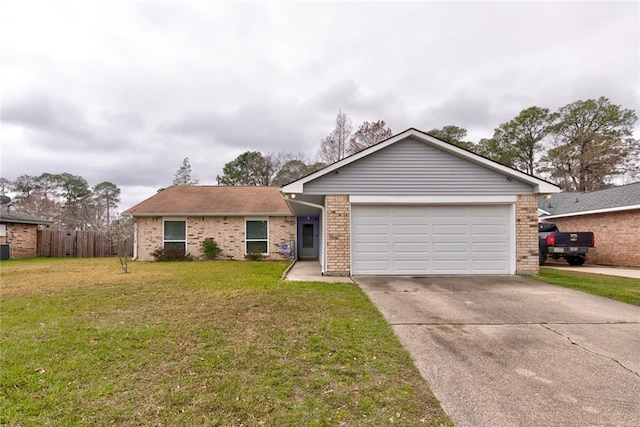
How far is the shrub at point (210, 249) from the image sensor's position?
14773 millimetres

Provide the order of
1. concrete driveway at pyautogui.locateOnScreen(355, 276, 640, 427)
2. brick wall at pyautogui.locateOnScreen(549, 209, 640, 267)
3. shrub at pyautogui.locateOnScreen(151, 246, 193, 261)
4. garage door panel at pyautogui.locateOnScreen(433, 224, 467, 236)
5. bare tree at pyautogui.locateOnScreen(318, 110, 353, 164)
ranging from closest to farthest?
concrete driveway at pyautogui.locateOnScreen(355, 276, 640, 427)
garage door panel at pyautogui.locateOnScreen(433, 224, 467, 236)
brick wall at pyautogui.locateOnScreen(549, 209, 640, 267)
shrub at pyautogui.locateOnScreen(151, 246, 193, 261)
bare tree at pyautogui.locateOnScreen(318, 110, 353, 164)

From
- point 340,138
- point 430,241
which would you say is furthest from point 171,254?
point 340,138

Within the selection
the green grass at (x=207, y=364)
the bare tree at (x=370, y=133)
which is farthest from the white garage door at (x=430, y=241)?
the bare tree at (x=370, y=133)

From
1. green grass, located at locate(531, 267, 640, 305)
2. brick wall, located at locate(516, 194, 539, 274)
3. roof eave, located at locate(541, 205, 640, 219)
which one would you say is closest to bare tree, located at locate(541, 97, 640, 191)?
roof eave, located at locate(541, 205, 640, 219)

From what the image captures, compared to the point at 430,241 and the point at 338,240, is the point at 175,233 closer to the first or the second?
the point at 338,240

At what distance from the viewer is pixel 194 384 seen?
2.83 meters

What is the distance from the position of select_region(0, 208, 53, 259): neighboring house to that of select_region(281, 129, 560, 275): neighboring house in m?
17.8

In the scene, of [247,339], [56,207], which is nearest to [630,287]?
[247,339]

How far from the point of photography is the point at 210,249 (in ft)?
48.5

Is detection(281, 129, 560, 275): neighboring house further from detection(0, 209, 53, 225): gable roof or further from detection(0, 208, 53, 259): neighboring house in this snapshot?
detection(0, 208, 53, 259): neighboring house

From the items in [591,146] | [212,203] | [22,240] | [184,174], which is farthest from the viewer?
[184,174]

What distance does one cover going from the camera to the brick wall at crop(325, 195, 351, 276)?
348 inches

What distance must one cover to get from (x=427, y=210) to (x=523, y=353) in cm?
576

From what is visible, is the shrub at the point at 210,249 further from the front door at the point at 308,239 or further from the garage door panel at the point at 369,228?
the garage door panel at the point at 369,228
